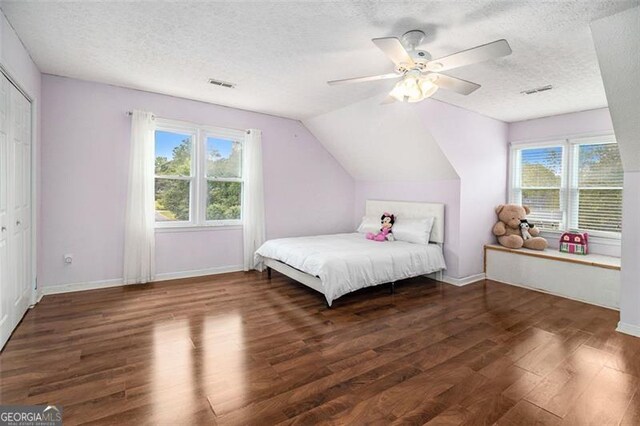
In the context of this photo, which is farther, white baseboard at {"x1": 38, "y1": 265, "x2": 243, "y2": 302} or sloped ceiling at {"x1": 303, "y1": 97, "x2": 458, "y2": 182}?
sloped ceiling at {"x1": 303, "y1": 97, "x2": 458, "y2": 182}

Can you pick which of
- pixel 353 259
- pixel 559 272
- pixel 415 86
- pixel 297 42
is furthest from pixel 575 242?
pixel 297 42

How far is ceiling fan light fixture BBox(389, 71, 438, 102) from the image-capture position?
255 centimetres

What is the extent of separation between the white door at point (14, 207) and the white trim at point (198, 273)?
1423 millimetres

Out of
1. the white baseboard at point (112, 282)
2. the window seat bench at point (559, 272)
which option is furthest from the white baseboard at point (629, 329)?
the white baseboard at point (112, 282)

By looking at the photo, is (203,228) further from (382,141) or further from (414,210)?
(414,210)

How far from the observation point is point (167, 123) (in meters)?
4.36

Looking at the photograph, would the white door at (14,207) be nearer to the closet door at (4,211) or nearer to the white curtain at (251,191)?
the closet door at (4,211)

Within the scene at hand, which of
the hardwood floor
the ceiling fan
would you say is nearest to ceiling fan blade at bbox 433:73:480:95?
the ceiling fan

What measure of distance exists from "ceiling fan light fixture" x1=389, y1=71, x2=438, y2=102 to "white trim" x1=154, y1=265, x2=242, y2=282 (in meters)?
3.57

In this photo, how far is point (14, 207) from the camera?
109 inches

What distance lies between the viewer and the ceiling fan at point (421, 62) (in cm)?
212

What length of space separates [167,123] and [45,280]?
7.84 feet

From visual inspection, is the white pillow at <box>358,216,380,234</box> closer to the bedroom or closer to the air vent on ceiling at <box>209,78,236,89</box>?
the bedroom

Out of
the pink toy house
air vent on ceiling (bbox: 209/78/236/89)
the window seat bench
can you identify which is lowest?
the window seat bench
